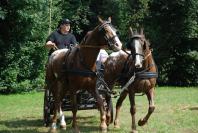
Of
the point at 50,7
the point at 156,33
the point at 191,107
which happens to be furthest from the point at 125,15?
the point at 191,107

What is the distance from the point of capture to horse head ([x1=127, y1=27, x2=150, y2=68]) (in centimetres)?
957

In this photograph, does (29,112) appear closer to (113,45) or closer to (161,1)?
(113,45)

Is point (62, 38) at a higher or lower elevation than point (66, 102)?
higher

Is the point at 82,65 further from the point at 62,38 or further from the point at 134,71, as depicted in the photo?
the point at 62,38

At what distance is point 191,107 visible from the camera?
14.9m

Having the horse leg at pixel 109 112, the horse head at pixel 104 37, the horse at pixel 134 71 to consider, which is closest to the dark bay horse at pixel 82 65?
the horse head at pixel 104 37

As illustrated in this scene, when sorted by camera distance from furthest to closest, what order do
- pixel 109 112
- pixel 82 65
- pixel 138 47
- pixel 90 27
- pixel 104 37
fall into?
pixel 90 27 → pixel 109 112 → pixel 138 47 → pixel 82 65 → pixel 104 37

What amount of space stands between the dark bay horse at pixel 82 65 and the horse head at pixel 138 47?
0.78m

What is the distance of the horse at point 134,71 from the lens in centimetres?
982

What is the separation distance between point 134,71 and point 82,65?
142cm

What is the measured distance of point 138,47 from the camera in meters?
9.73

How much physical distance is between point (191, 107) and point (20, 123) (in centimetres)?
579

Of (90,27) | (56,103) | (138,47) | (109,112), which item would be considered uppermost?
(90,27)

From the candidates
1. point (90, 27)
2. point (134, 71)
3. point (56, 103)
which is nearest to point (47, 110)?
point (56, 103)
